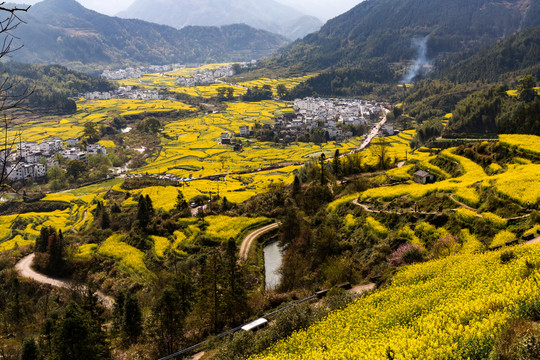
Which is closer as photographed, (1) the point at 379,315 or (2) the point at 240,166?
(1) the point at 379,315

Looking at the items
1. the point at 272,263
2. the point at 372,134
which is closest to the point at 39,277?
the point at 272,263

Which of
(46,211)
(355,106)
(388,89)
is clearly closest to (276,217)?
(46,211)

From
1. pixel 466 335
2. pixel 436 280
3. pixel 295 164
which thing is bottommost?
pixel 295 164

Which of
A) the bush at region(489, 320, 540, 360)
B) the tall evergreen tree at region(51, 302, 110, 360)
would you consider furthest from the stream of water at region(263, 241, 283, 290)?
the bush at region(489, 320, 540, 360)

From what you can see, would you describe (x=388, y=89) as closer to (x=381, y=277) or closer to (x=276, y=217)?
(x=276, y=217)

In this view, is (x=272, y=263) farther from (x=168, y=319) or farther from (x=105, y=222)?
(x=105, y=222)

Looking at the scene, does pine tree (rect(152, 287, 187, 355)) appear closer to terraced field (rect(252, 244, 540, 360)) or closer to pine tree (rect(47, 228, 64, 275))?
terraced field (rect(252, 244, 540, 360))
